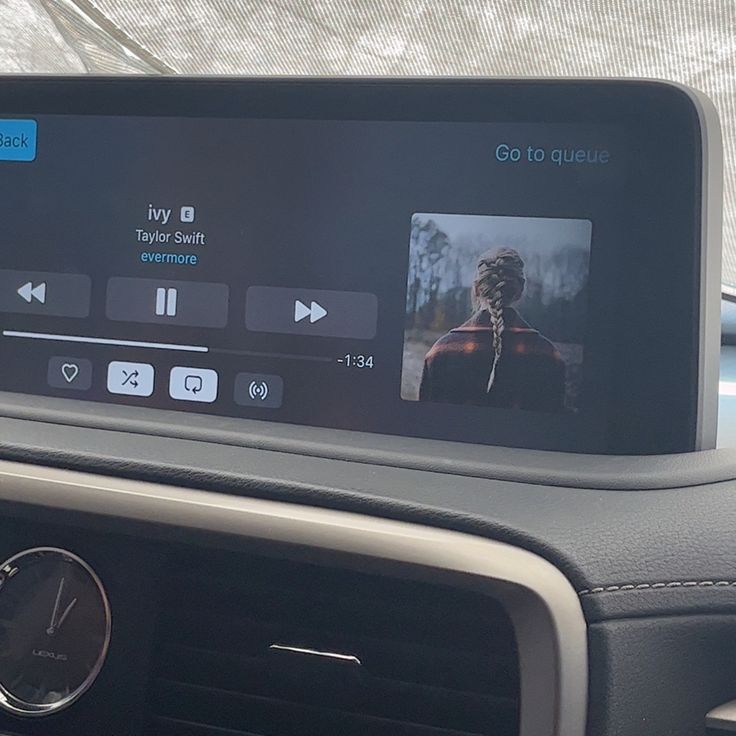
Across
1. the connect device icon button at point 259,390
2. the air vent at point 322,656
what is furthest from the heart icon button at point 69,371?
the air vent at point 322,656

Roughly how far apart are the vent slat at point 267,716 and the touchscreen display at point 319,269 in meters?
0.23

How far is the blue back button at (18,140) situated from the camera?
3.06ft

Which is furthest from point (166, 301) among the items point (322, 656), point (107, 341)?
point (322, 656)

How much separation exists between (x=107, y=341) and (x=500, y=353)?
35 centimetres

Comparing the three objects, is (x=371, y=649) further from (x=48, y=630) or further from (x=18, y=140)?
(x=18, y=140)

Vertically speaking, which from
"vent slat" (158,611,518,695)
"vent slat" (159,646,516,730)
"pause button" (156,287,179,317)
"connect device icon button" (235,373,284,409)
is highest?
"pause button" (156,287,179,317)

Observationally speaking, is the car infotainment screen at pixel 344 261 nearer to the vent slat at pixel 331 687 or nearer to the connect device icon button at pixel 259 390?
the connect device icon button at pixel 259 390

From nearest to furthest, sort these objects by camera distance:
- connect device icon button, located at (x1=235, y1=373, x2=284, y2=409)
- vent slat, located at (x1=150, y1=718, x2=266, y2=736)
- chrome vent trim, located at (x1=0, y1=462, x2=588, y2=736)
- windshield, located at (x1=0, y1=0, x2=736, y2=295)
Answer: chrome vent trim, located at (x1=0, y1=462, x2=588, y2=736) < vent slat, located at (x1=150, y1=718, x2=266, y2=736) < connect device icon button, located at (x1=235, y1=373, x2=284, y2=409) < windshield, located at (x1=0, y1=0, x2=736, y2=295)

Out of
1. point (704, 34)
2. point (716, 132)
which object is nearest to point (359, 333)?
point (716, 132)

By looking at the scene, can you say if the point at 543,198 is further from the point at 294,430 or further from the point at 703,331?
the point at 294,430

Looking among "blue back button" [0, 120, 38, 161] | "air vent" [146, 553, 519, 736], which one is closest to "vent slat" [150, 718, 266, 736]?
"air vent" [146, 553, 519, 736]

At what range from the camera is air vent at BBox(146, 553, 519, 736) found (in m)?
0.66

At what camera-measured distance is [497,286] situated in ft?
2.60

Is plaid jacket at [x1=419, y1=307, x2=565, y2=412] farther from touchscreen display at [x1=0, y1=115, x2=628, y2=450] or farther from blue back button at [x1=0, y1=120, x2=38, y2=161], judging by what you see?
blue back button at [x1=0, y1=120, x2=38, y2=161]
